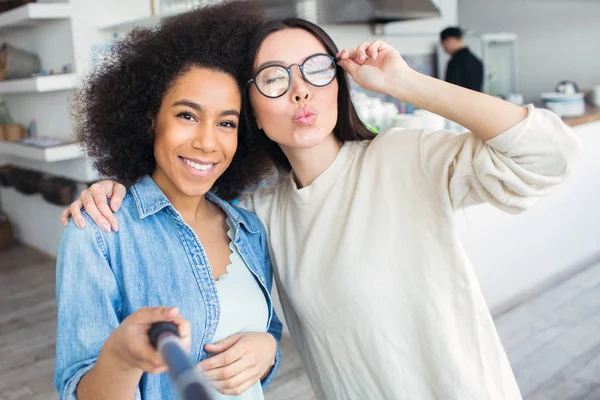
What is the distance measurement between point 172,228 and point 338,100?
41cm

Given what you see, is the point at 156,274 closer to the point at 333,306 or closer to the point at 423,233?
the point at 333,306

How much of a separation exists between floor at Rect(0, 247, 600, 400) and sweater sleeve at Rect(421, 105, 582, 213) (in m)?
1.50

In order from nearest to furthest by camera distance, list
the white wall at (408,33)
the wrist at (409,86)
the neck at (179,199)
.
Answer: the wrist at (409,86) < the neck at (179,199) < the white wall at (408,33)

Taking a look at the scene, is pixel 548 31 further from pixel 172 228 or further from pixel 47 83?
pixel 172 228

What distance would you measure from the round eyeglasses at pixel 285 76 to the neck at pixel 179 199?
24cm

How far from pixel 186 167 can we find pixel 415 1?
3476 mm

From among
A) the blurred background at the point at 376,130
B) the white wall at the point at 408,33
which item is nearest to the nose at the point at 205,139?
the blurred background at the point at 376,130

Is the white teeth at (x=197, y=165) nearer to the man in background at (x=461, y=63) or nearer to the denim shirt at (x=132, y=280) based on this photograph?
the denim shirt at (x=132, y=280)

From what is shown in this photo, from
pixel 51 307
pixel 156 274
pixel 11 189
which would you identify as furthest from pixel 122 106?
pixel 11 189

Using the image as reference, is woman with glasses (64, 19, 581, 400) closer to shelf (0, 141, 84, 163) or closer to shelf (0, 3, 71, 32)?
shelf (0, 141, 84, 163)

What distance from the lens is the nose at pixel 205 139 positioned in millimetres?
984

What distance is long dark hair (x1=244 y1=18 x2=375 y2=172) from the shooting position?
108 centimetres

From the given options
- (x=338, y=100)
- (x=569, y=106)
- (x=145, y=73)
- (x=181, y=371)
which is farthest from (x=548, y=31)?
(x=181, y=371)

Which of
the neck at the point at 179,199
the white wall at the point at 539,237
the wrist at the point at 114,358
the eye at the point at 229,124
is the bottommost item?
the white wall at the point at 539,237
